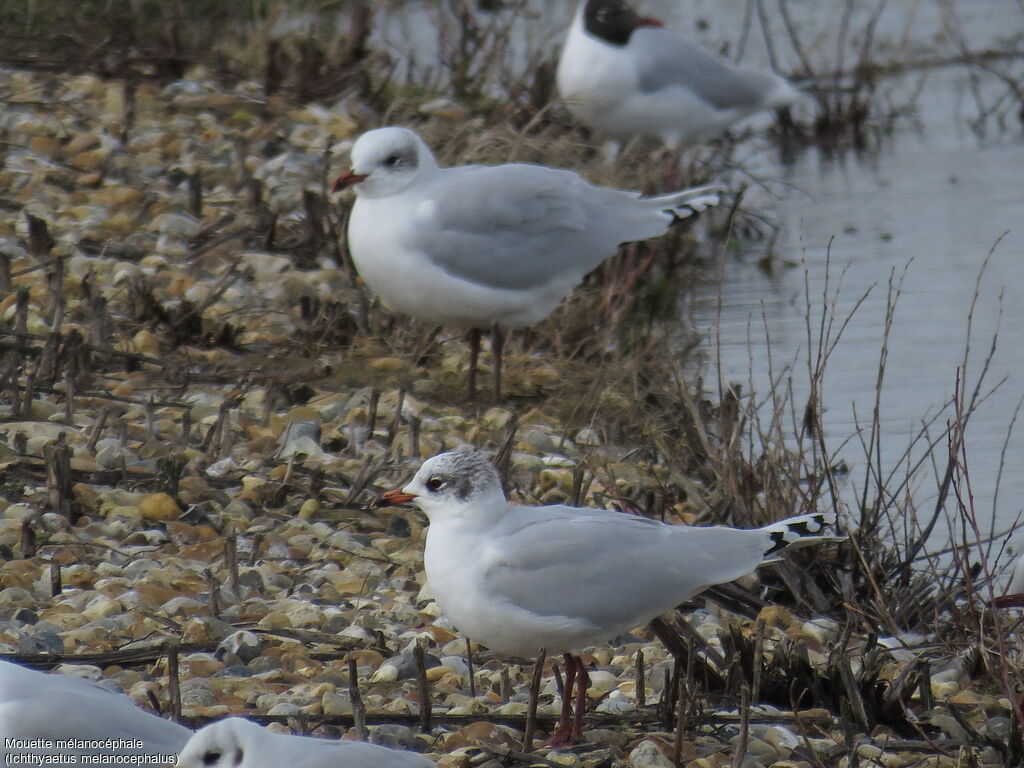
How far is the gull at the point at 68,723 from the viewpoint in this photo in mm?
2754

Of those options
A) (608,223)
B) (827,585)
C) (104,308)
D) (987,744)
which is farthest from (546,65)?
(987,744)

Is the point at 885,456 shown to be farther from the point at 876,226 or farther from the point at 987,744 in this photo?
the point at 876,226

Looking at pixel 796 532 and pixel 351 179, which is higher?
pixel 351 179

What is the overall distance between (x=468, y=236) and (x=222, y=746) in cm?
307

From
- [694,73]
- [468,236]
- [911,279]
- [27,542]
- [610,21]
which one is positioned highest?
[610,21]

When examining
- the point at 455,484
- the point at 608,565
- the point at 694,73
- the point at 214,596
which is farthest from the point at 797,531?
the point at 694,73

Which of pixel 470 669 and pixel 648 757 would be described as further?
pixel 470 669

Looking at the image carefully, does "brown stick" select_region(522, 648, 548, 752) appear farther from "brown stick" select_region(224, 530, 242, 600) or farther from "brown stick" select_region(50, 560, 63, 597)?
"brown stick" select_region(50, 560, 63, 597)

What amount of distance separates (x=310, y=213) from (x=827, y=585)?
3.04m

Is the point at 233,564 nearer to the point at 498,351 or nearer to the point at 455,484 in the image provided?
the point at 455,484

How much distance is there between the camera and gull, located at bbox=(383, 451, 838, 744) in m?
3.45

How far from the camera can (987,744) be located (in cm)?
329

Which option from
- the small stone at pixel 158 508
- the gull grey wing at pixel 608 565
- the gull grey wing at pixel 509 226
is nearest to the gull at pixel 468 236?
the gull grey wing at pixel 509 226

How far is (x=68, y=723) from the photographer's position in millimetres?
2768
